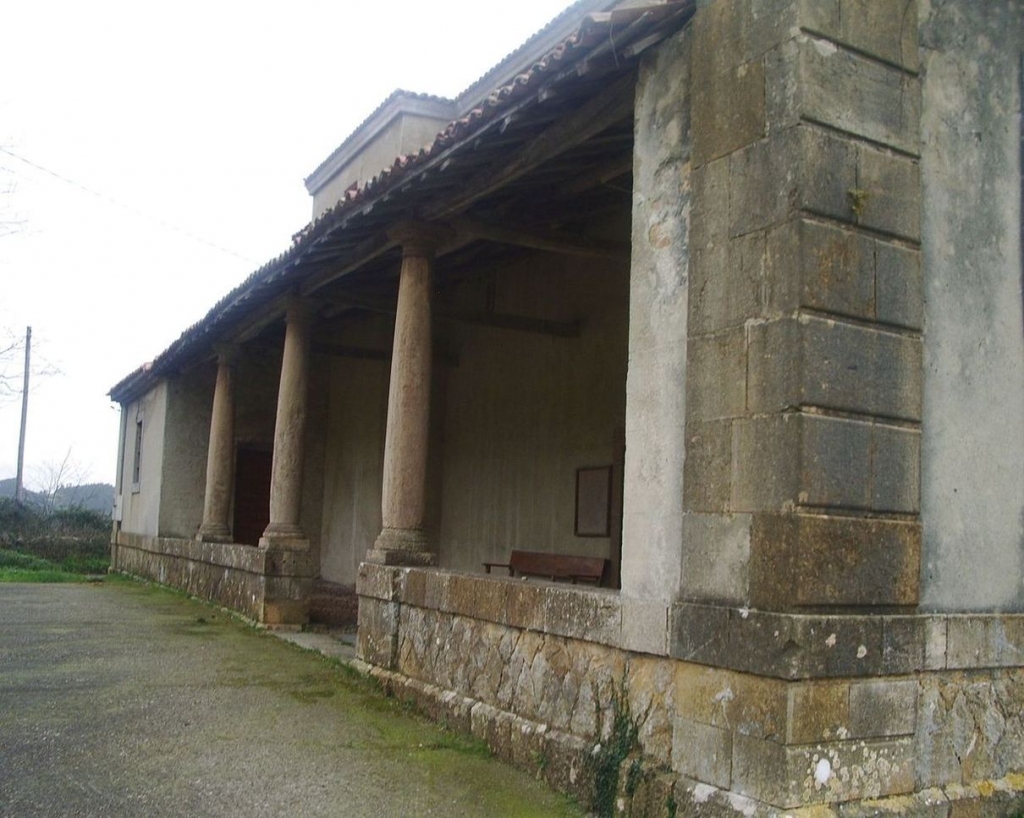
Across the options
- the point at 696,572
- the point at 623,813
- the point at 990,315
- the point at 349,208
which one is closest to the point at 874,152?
the point at 990,315

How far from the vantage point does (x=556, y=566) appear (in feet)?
33.4

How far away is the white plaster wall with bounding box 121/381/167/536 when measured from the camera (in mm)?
15633

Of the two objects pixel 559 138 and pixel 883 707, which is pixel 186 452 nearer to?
pixel 559 138

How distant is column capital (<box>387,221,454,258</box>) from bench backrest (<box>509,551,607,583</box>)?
3510 millimetres

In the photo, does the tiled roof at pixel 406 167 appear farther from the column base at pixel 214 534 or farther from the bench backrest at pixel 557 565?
the bench backrest at pixel 557 565

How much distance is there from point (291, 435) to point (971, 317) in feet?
24.4

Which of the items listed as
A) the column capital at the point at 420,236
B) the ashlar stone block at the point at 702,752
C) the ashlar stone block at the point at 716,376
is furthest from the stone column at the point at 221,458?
the ashlar stone block at the point at 702,752

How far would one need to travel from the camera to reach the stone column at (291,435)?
10461mm

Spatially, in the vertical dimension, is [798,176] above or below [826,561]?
above

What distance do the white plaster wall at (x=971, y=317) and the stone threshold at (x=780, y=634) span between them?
164 millimetres

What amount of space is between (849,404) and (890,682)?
1.12 metres

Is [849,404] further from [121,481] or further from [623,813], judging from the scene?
[121,481]

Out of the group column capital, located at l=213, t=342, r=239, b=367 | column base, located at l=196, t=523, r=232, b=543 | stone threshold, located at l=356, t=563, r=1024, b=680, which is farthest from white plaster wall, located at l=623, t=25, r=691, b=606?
column base, located at l=196, t=523, r=232, b=543

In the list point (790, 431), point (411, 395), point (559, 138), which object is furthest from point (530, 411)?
point (790, 431)
